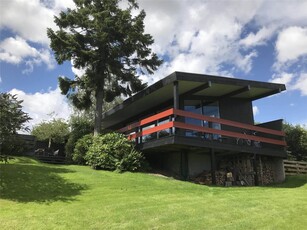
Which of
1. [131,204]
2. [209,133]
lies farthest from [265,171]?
[131,204]

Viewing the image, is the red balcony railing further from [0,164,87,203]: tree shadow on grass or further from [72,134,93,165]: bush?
[0,164,87,203]: tree shadow on grass

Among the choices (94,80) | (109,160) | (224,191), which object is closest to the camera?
(224,191)

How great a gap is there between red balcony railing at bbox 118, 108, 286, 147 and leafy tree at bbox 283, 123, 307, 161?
8158mm

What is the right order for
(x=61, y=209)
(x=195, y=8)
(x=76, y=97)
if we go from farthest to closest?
(x=76, y=97) < (x=195, y=8) < (x=61, y=209)

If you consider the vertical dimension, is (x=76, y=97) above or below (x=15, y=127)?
above

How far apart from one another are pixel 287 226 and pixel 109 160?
9646 millimetres

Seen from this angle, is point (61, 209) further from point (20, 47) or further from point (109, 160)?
point (20, 47)

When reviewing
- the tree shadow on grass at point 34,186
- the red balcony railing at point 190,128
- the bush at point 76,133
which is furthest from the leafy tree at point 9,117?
the bush at point 76,133

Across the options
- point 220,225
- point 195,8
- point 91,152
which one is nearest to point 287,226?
point 220,225

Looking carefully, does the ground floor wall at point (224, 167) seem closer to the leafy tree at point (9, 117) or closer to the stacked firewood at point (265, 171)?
the stacked firewood at point (265, 171)

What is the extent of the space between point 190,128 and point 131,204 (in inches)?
239

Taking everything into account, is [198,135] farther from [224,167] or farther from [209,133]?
[224,167]

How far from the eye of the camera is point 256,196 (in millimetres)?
10961

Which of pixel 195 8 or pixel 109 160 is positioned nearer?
pixel 195 8
